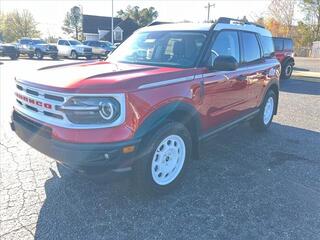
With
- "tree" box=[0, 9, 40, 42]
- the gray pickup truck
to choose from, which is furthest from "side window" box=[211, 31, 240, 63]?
"tree" box=[0, 9, 40, 42]

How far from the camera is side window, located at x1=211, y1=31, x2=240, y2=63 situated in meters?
4.13

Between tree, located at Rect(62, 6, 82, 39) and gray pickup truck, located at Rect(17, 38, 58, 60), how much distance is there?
127ft

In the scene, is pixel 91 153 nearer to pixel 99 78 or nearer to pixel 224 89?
pixel 99 78

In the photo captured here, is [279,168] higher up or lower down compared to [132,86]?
lower down

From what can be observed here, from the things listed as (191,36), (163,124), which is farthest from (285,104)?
(163,124)

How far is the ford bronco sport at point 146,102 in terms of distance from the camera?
2834mm

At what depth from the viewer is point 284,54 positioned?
15078mm

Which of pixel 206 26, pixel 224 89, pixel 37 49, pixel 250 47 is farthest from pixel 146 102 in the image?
pixel 37 49

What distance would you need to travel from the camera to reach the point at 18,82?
3.65 m

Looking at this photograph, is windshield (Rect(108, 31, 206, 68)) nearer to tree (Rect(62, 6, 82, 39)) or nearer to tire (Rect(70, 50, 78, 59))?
Result: tire (Rect(70, 50, 78, 59))

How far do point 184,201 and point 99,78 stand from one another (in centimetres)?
164

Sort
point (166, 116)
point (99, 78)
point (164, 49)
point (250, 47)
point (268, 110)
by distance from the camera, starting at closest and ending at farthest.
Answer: point (99, 78), point (166, 116), point (164, 49), point (250, 47), point (268, 110)

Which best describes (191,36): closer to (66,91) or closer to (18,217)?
(66,91)

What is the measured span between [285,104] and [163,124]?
6750 mm
